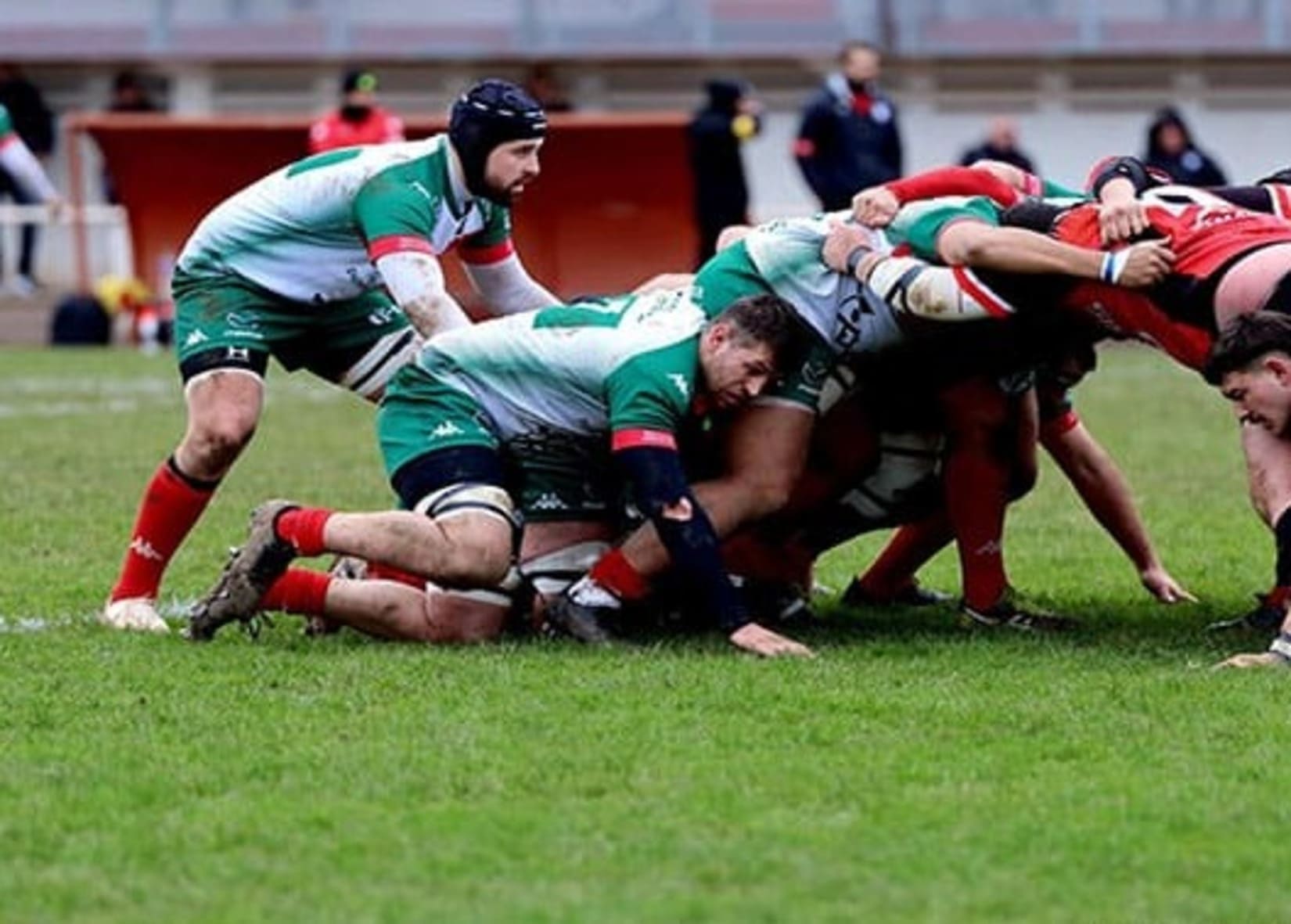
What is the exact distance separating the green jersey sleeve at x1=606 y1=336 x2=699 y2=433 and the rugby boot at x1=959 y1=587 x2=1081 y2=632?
1.21 meters

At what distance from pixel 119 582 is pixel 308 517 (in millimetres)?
1085

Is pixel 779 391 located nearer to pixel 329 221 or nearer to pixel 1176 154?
pixel 329 221

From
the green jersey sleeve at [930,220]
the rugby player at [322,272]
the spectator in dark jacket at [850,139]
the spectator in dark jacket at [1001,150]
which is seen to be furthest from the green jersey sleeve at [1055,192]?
the spectator in dark jacket at [1001,150]

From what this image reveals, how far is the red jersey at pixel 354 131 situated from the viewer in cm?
2220

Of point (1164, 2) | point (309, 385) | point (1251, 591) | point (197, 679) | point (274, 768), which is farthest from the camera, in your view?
point (1164, 2)

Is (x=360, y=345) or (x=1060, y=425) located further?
(x=1060, y=425)

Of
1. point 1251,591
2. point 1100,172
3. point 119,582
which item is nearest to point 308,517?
point 119,582

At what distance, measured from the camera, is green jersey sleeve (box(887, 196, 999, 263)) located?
790 cm

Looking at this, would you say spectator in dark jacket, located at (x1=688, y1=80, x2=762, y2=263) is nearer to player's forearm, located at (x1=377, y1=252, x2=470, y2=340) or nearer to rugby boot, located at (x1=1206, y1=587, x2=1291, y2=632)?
rugby boot, located at (x1=1206, y1=587, x2=1291, y2=632)

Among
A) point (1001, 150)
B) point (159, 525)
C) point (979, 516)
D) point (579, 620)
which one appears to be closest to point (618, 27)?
point (1001, 150)

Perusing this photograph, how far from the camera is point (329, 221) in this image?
8.48 m

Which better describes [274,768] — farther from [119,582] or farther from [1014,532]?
[1014,532]

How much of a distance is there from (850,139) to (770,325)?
13289 mm

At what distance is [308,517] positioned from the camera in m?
7.75
